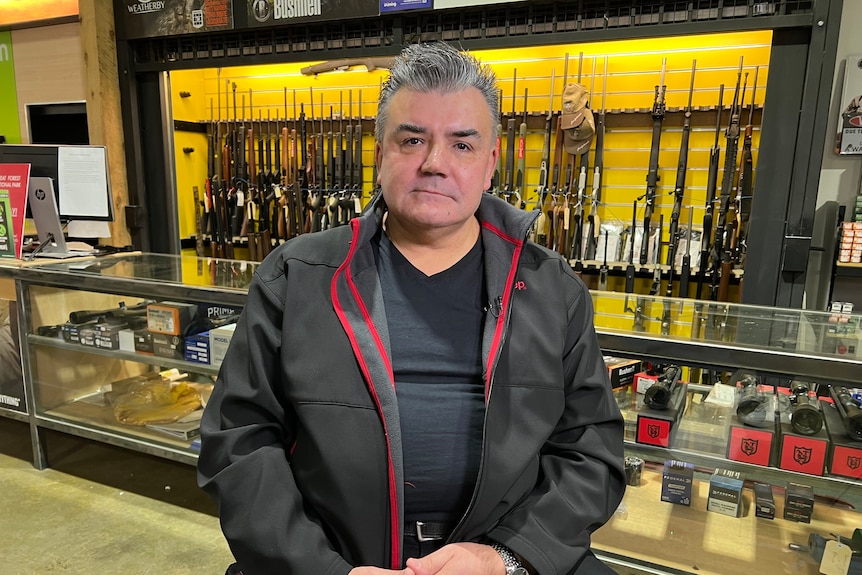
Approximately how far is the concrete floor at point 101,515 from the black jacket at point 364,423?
4.26 ft

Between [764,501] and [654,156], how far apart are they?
2289 millimetres

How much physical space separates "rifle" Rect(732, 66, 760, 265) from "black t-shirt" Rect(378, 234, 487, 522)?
2.55 meters

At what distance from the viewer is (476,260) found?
1.20 meters

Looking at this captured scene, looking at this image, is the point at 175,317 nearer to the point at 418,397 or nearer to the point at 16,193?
the point at 16,193

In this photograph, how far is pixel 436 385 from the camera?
112 cm

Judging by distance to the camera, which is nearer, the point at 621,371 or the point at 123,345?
the point at 621,371

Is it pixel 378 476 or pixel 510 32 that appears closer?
pixel 378 476

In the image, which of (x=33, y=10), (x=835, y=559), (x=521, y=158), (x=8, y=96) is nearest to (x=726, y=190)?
(x=521, y=158)

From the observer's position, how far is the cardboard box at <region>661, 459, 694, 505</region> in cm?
170

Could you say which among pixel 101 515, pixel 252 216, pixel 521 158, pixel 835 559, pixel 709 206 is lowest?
pixel 101 515

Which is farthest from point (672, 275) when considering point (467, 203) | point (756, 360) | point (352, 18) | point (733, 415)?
point (467, 203)

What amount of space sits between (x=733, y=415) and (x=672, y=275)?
1.93 m

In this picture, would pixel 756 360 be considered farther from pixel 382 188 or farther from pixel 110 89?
pixel 110 89

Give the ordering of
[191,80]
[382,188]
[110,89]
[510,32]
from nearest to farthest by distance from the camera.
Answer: [382,188] → [510,32] → [110,89] → [191,80]
